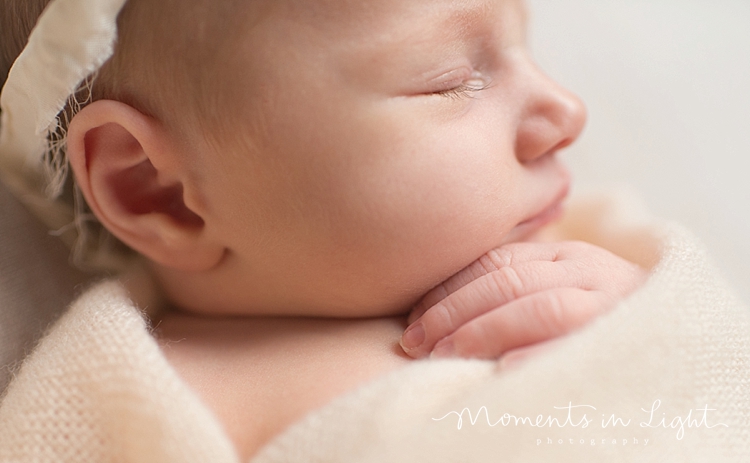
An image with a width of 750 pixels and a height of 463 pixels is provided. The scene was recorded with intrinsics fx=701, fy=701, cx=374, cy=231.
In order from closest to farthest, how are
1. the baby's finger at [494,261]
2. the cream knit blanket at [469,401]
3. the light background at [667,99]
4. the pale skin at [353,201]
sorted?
the cream knit blanket at [469,401]
the pale skin at [353,201]
the baby's finger at [494,261]
the light background at [667,99]

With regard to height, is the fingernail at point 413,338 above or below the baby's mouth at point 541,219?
below

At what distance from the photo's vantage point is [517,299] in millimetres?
908

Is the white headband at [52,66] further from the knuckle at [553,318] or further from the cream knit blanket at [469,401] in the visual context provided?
the knuckle at [553,318]

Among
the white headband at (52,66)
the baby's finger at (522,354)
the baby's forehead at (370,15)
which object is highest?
the baby's forehead at (370,15)

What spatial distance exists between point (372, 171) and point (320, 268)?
0.53ft

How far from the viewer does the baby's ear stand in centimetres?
100

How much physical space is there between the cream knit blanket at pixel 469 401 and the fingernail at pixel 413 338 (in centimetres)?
10

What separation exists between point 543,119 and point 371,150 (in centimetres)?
30

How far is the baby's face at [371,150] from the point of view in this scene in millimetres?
924

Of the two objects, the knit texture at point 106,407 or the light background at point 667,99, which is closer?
the knit texture at point 106,407

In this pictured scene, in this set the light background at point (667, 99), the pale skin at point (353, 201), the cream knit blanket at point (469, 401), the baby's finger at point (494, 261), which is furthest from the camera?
the light background at point (667, 99)

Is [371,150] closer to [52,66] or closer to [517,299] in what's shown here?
[517,299]

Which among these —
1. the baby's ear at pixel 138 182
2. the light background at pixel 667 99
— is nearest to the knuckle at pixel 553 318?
the baby's ear at pixel 138 182

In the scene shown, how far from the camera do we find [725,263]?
1.55 m
